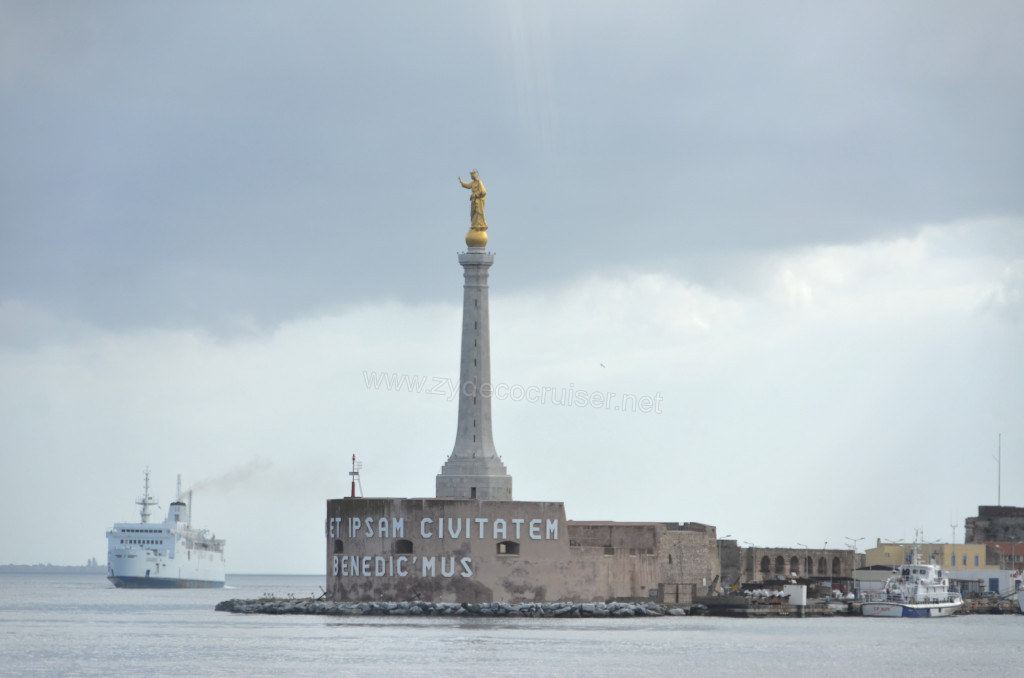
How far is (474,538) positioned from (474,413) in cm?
510

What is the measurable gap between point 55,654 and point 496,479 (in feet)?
62.1

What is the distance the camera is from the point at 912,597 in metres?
73.1

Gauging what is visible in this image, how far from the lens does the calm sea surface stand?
4562 cm

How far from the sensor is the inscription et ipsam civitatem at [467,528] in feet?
202

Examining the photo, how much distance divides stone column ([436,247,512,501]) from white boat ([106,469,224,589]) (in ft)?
248

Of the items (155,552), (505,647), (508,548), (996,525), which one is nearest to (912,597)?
(508,548)

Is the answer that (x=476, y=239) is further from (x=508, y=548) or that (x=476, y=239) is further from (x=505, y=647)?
(x=505, y=647)

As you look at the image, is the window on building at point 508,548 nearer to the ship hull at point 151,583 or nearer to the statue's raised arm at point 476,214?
the statue's raised arm at point 476,214

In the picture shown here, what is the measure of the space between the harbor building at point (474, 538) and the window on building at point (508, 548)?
0.05m

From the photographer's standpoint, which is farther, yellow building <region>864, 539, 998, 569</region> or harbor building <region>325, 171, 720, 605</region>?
yellow building <region>864, 539, 998, 569</region>

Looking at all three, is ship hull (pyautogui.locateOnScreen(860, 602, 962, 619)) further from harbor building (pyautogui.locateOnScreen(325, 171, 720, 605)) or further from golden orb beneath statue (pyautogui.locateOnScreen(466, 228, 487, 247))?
golden orb beneath statue (pyautogui.locateOnScreen(466, 228, 487, 247))

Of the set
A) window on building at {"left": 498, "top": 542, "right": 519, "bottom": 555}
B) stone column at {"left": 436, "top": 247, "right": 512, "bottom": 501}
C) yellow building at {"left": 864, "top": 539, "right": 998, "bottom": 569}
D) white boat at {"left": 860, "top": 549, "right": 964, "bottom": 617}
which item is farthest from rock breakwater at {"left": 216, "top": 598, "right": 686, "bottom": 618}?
yellow building at {"left": 864, "top": 539, "right": 998, "bottom": 569}

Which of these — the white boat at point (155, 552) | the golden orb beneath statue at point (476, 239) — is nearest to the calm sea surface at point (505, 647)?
the golden orb beneath statue at point (476, 239)

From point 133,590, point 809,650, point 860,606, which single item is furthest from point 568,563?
point 133,590
